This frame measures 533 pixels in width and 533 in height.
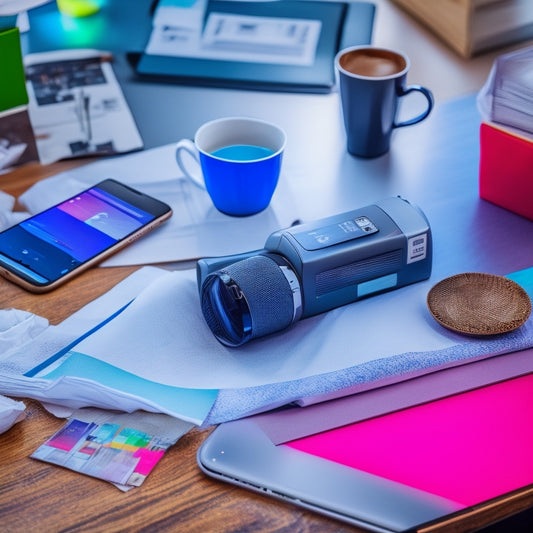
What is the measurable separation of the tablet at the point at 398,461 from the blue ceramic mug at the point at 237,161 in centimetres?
27

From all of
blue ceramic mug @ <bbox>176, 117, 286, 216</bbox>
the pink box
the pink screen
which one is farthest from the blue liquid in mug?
the pink screen

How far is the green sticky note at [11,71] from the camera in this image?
0.79m

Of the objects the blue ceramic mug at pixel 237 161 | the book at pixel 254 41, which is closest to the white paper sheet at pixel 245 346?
the blue ceramic mug at pixel 237 161

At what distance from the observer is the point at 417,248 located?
0.67m

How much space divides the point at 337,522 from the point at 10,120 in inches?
22.0

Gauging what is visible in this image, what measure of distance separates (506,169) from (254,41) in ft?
1.49

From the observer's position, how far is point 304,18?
3.62ft

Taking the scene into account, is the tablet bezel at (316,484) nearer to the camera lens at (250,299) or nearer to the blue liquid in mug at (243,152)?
the camera lens at (250,299)

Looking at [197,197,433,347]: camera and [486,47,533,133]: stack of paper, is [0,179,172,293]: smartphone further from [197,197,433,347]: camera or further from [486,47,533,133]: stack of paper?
[486,47,533,133]: stack of paper

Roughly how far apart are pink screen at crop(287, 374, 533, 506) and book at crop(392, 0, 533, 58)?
24.1 inches

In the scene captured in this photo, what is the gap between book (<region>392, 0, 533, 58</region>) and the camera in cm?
104

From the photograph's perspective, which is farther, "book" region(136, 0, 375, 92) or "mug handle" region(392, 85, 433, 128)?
"book" region(136, 0, 375, 92)

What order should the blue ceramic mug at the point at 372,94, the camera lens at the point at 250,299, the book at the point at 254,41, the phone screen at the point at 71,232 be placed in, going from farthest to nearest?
1. the book at the point at 254,41
2. the blue ceramic mug at the point at 372,94
3. the phone screen at the point at 71,232
4. the camera lens at the point at 250,299

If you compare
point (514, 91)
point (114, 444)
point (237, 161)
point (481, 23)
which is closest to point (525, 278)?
point (514, 91)
